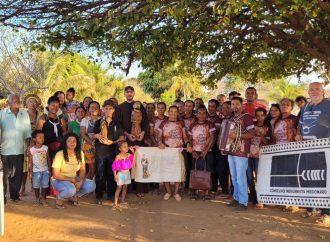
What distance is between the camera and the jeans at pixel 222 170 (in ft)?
29.2

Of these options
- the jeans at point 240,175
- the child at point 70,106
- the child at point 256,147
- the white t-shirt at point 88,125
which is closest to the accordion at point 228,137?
the jeans at point 240,175

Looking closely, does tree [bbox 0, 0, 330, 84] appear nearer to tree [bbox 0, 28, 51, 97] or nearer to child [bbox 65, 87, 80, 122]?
child [bbox 65, 87, 80, 122]

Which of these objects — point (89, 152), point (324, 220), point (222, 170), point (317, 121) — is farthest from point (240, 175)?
point (89, 152)

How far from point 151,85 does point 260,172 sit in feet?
115

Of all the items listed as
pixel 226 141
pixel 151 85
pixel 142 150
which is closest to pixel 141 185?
pixel 142 150

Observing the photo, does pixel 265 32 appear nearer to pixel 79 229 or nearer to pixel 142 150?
pixel 142 150

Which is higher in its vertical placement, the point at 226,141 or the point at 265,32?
the point at 265,32

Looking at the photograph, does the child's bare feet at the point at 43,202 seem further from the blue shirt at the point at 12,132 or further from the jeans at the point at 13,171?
the blue shirt at the point at 12,132

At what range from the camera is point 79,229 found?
6754mm

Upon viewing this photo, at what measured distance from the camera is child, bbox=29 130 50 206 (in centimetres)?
805

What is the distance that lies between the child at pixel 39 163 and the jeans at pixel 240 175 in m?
3.50

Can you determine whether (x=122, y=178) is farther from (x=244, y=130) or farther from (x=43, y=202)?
(x=244, y=130)

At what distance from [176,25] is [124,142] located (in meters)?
2.47

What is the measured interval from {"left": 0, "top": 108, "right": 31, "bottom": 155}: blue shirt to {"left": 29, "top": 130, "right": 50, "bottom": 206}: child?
27 cm
